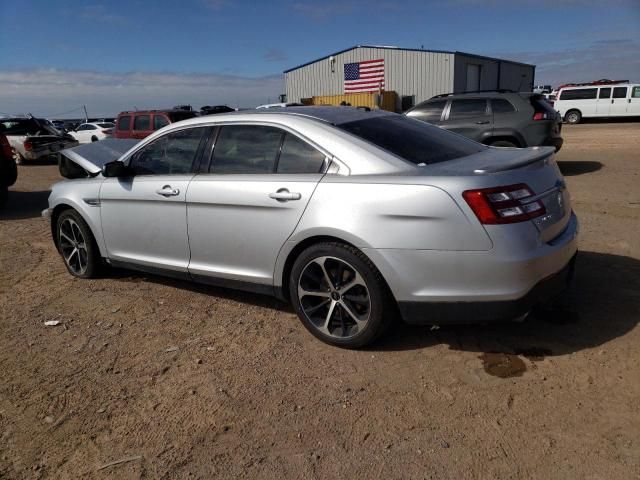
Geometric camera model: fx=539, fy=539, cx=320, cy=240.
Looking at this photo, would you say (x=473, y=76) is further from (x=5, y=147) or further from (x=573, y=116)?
(x=5, y=147)

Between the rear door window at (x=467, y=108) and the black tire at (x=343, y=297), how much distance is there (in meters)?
8.47

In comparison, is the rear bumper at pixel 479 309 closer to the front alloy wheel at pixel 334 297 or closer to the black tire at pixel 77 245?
the front alloy wheel at pixel 334 297

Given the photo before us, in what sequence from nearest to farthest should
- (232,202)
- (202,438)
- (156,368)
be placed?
(202,438)
(156,368)
(232,202)

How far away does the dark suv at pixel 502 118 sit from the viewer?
34.3 feet

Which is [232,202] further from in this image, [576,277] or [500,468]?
[576,277]

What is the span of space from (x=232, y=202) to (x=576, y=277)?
292 centimetres

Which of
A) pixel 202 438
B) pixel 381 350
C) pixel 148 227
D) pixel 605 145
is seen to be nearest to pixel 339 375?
pixel 381 350

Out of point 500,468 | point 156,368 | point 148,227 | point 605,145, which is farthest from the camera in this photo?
point 605,145

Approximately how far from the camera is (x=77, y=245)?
5152 millimetres

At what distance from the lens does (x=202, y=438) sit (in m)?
2.70

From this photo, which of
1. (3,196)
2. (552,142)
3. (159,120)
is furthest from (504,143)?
(159,120)

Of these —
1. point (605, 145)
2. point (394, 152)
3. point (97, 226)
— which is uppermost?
point (394, 152)

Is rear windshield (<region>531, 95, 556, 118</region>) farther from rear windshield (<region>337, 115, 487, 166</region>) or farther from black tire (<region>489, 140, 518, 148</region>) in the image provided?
rear windshield (<region>337, 115, 487, 166</region>)

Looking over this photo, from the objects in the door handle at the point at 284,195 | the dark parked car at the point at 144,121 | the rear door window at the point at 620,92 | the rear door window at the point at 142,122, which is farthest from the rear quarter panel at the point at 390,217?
the rear door window at the point at 620,92
